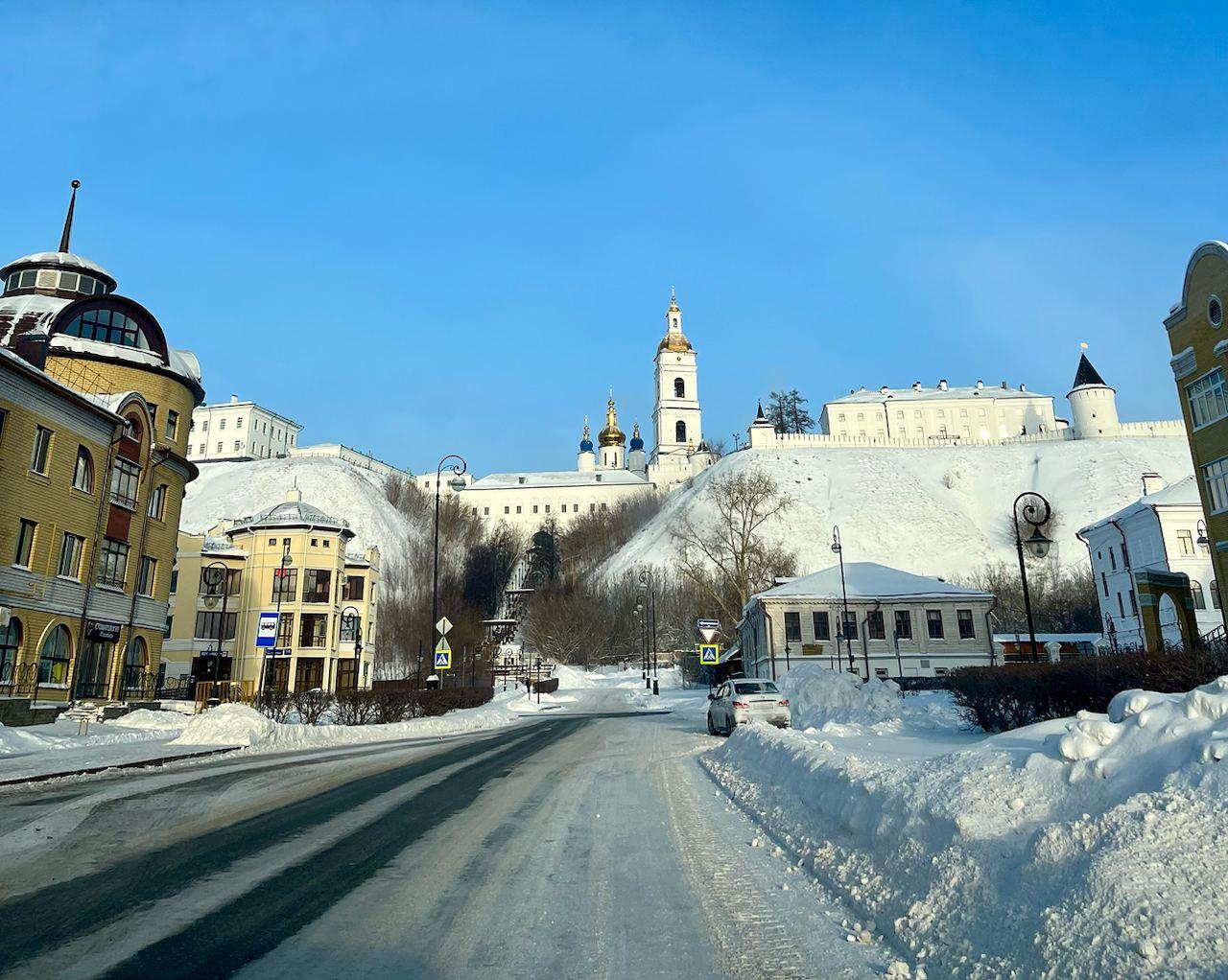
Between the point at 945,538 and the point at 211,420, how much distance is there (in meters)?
125

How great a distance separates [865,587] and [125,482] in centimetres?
4080

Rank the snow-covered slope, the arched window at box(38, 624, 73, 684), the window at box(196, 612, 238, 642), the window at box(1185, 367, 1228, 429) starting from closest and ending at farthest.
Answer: the arched window at box(38, 624, 73, 684) < the window at box(1185, 367, 1228, 429) < the window at box(196, 612, 238, 642) < the snow-covered slope

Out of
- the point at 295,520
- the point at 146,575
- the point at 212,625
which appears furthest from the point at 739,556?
the point at 212,625

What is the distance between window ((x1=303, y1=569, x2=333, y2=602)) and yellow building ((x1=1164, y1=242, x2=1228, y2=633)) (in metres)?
50.3

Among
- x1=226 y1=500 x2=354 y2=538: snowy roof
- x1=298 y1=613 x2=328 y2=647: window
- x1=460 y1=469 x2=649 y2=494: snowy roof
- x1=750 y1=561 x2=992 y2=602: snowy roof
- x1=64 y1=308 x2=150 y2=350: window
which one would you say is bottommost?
x1=298 y1=613 x2=328 y2=647: window

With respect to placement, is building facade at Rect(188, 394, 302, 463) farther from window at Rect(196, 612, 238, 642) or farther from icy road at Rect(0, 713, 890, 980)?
icy road at Rect(0, 713, 890, 980)

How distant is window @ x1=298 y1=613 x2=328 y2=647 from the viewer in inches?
2169

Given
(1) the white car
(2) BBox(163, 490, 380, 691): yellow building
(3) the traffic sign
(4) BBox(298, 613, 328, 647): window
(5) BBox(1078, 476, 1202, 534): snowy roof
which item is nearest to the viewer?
(1) the white car

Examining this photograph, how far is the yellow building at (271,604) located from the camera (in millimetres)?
53000

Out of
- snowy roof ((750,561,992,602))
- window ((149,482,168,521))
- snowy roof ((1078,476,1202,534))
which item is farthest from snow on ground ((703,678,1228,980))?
snowy roof ((1078,476,1202,534))

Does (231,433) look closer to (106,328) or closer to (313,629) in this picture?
(313,629)

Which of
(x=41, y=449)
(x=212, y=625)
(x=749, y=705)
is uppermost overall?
(x=41, y=449)

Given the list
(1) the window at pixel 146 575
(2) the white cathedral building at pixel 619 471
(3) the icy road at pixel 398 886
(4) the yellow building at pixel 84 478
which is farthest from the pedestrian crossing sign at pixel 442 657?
(2) the white cathedral building at pixel 619 471

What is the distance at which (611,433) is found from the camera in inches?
6599
